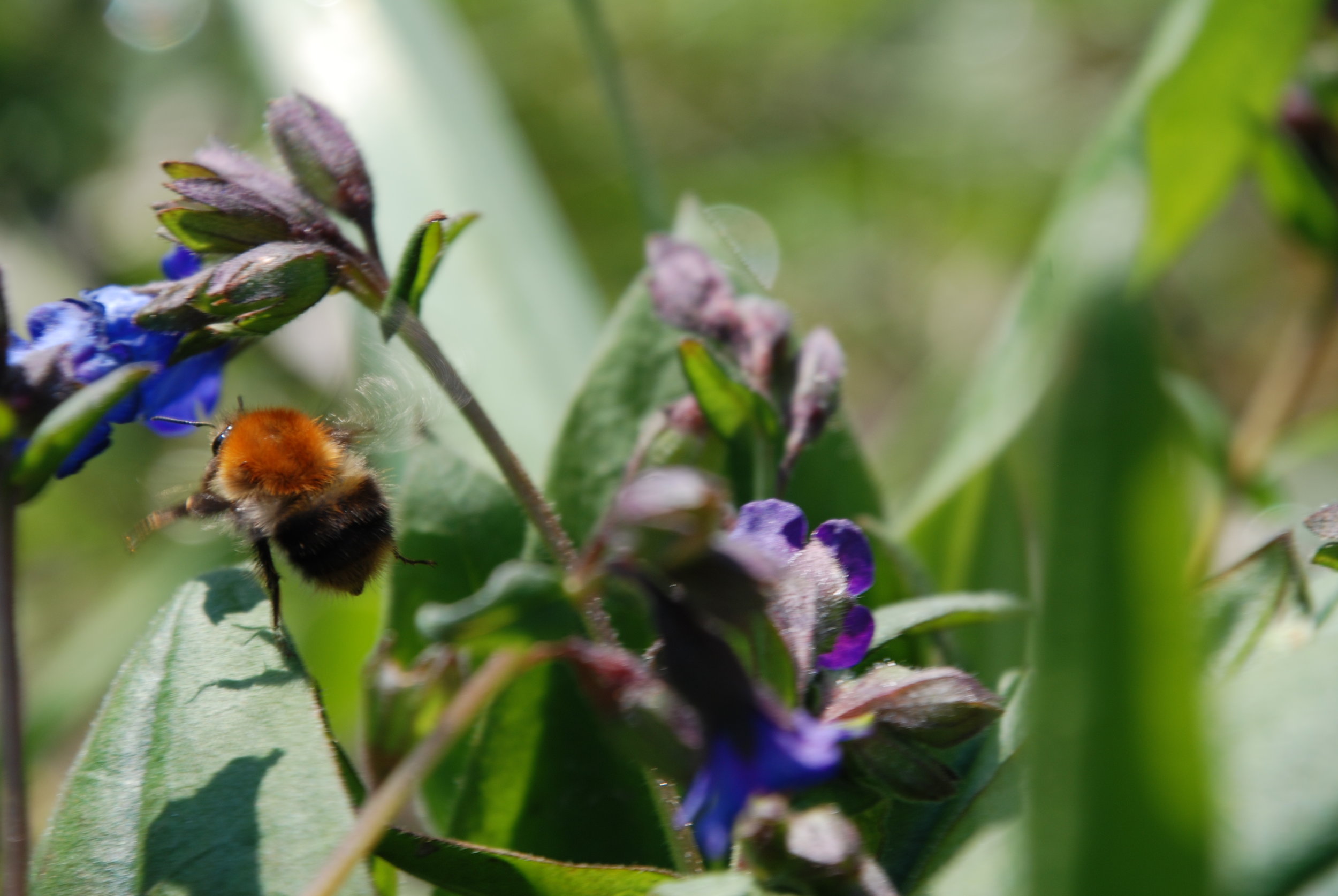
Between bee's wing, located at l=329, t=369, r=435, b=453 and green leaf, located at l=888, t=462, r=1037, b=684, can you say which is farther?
green leaf, located at l=888, t=462, r=1037, b=684

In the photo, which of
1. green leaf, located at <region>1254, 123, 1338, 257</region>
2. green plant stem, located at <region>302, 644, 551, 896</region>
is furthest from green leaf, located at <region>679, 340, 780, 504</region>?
green leaf, located at <region>1254, 123, 1338, 257</region>

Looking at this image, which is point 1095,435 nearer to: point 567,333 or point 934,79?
point 567,333

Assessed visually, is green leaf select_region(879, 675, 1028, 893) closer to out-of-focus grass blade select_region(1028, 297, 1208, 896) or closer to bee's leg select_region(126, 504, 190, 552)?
out-of-focus grass blade select_region(1028, 297, 1208, 896)

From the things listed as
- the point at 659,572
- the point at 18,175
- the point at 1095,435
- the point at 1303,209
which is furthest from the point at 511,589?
the point at 18,175

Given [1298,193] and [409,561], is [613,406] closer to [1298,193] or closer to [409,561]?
[409,561]

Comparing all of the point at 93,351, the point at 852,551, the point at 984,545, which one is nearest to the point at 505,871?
the point at 852,551

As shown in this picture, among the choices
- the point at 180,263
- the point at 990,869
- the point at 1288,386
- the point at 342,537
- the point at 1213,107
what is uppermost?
the point at 180,263

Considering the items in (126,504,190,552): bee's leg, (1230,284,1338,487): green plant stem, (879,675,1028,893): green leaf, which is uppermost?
(126,504,190,552): bee's leg
